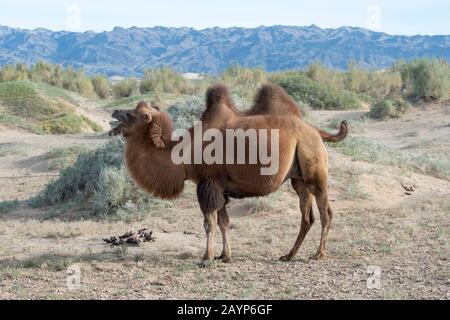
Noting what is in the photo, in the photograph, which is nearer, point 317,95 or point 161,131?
→ point 161,131

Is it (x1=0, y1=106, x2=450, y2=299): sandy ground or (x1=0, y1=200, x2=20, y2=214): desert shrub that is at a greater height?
(x1=0, y1=106, x2=450, y2=299): sandy ground

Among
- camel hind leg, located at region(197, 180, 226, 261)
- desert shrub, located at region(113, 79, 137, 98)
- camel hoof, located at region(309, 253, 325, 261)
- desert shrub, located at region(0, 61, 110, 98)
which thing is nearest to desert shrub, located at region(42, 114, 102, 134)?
desert shrub, located at region(0, 61, 110, 98)

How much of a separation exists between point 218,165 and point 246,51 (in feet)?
545

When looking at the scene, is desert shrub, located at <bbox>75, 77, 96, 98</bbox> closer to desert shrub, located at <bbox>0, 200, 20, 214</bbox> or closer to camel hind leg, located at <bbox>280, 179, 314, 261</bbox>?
desert shrub, located at <bbox>0, 200, 20, 214</bbox>

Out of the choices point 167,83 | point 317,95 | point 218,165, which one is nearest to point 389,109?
point 317,95

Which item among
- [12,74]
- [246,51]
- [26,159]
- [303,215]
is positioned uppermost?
[303,215]

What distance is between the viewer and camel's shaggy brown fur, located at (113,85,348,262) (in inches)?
306

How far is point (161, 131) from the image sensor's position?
26.3ft

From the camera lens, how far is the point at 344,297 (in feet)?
21.2

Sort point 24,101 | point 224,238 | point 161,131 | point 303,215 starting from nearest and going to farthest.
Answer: point 161,131
point 224,238
point 303,215
point 24,101

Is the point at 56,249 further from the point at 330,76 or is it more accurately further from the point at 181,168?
the point at 330,76

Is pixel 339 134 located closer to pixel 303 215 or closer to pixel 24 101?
pixel 303 215

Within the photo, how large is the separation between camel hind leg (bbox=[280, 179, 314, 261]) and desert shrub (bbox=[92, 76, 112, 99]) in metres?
36.5

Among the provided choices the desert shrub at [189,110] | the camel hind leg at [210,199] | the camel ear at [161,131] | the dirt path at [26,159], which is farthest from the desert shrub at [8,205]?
the camel hind leg at [210,199]
